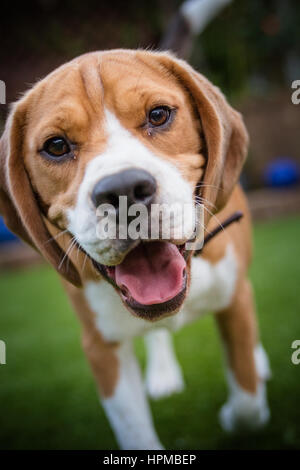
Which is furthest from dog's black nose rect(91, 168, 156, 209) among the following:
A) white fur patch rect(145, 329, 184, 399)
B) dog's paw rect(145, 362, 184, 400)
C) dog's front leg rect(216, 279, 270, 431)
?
dog's paw rect(145, 362, 184, 400)

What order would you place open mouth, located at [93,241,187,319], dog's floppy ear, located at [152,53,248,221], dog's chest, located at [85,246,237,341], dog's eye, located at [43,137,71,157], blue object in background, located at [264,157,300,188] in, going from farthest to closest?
blue object in background, located at [264,157,300,188] < dog's chest, located at [85,246,237,341] < dog's floppy ear, located at [152,53,248,221] < dog's eye, located at [43,137,71,157] < open mouth, located at [93,241,187,319]

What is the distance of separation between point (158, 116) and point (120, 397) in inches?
54.8

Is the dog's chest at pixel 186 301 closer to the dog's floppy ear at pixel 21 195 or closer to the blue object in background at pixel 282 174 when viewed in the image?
the dog's floppy ear at pixel 21 195

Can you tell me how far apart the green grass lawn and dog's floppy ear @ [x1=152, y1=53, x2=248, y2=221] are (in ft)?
4.60

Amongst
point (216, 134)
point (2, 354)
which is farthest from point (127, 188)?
point (2, 354)

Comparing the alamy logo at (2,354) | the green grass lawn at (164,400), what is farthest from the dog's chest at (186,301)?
the alamy logo at (2,354)

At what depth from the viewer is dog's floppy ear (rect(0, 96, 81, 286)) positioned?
7.23ft

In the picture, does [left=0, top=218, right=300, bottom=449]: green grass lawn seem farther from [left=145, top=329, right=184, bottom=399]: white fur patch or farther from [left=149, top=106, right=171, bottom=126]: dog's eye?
[left=149, top=106, right=171, bottom=126]: dog's eye

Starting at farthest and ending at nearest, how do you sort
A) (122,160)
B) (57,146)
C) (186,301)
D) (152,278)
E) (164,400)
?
(164,400)
(186,301)
(57,146)
(152,278)
(122,160)

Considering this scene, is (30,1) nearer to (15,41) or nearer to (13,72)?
(15,41)

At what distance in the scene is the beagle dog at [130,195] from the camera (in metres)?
1.89

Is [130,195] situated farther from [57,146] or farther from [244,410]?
[244,410]

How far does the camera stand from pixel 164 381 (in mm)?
3502
